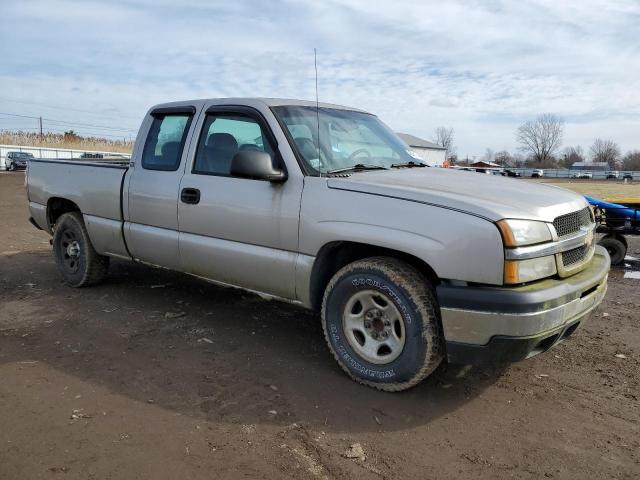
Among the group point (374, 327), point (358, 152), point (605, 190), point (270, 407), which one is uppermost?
point (358, 152)

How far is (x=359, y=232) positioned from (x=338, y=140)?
111 centimetres

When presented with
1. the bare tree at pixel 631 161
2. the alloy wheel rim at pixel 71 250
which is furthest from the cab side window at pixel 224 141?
the bare tree at pixel 631 161

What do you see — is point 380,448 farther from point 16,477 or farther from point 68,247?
point 68,247

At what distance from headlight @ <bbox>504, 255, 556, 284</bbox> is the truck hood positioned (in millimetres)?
250

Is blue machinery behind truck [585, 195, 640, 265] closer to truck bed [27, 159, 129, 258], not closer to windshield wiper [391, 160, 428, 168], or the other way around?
windshield wiper [391, 160, 428, 168]

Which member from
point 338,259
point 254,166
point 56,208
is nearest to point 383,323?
point 338,259

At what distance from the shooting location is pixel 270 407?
330 centimetres

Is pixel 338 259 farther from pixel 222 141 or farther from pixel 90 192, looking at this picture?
pixel 90 192

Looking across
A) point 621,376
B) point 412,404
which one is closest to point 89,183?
point 412,404

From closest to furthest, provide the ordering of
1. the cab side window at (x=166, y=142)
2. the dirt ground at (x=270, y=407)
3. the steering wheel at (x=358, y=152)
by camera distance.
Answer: the dirt ground at (x=270, y=407)
the steering wheel at (x=358, y=152)
the cab side window at (x=166, y=142)

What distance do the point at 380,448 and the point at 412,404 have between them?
0.57 metres

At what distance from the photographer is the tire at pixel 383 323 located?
10.8 ft

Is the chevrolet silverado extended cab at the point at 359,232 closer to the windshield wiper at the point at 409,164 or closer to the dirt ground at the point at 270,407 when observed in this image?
the windshield wiper at the point at 409,164

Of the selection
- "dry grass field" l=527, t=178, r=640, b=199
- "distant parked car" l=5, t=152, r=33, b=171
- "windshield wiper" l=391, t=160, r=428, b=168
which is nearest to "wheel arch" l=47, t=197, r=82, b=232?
"windshield wiper" l=391, t=160, r=428, b=168
